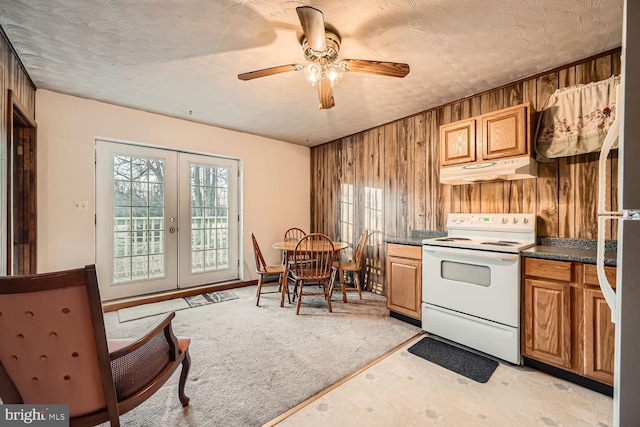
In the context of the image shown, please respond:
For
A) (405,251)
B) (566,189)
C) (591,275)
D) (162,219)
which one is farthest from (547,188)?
(162,219)

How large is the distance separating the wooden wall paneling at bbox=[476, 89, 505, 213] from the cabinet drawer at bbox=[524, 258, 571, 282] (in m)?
0.82

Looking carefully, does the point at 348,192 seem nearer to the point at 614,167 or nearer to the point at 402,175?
the point at 402,175

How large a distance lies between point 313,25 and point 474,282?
2.25m

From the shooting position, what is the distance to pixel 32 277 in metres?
0.91

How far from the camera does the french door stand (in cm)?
324

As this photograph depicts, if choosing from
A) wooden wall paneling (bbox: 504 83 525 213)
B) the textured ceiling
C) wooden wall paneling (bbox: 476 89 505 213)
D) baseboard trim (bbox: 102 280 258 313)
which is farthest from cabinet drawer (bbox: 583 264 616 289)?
baseboard trim (bbox: 102 280 258 313)

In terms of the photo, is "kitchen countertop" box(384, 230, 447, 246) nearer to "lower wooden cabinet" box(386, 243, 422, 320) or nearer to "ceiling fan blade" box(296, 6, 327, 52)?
"lower wooden cabinet" box(386, 243, 422, 320)

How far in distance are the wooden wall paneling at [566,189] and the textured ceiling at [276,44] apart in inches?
5.9

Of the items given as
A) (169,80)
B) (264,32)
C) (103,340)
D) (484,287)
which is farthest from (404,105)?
(103,340)

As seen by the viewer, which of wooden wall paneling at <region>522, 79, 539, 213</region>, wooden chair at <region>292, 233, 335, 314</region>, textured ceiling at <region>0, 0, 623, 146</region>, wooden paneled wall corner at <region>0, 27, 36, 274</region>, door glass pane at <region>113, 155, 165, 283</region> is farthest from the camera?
door glass pane at <region>113, 155, 165, 283</region>

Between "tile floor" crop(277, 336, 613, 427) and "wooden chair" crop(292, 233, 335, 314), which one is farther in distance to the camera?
"wooden chair" crop(292, 233, 335, 314)

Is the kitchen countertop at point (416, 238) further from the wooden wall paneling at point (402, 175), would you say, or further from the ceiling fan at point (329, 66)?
the ceiling fan at point (329, 66)

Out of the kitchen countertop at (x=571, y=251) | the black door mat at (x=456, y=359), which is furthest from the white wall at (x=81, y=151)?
the kitchen countertop at (x=571, y=251)

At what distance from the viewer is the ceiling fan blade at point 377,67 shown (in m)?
1.86
